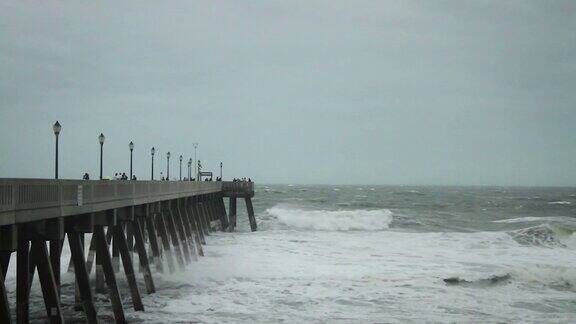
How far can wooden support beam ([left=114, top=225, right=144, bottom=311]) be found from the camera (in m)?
18.8

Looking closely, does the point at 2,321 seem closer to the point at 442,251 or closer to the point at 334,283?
the point at 334,283

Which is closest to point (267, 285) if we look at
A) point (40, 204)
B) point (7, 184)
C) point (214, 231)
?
point (40, 204)

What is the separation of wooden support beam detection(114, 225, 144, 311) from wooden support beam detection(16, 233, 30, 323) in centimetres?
484

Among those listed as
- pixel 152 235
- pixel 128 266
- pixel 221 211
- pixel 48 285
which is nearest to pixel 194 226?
pixel 152 235

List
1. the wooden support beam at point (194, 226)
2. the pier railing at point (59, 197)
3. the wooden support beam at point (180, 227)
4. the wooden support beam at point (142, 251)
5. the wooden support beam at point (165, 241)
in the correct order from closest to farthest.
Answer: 1. the pier railing at point (59, 197)
2. the wooden support beam at point (142, 251)
3. the wooden support beam at point (165, 241)
4. the wooden support beam at point (180, 227)
5. the wooden support beam at point (194, 226)

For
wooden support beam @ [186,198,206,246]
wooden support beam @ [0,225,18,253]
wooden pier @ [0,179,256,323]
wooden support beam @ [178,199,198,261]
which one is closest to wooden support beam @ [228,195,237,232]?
wooden support beam @ [186,198,206,246]

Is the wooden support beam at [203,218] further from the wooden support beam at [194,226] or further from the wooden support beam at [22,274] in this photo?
the wooden support beam at [22,274]

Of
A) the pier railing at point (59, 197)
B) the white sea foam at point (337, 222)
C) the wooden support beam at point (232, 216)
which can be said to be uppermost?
the pier railing at point (59, 197)

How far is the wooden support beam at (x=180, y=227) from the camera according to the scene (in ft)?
99.5

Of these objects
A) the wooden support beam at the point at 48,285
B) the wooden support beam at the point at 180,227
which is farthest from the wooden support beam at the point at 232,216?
the wooden support beam at the point at 48,285

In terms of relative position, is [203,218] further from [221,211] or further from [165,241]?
[165,241]

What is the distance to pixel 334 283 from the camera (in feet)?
82.8

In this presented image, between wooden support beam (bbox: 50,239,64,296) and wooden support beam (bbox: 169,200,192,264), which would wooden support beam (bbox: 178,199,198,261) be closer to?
wooden support beam (bbox: 169,200,192,264)

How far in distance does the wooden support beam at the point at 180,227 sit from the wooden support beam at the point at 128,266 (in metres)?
9.93
